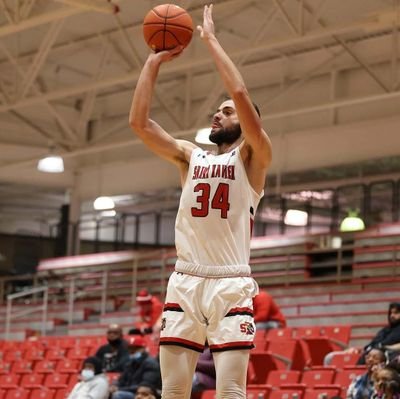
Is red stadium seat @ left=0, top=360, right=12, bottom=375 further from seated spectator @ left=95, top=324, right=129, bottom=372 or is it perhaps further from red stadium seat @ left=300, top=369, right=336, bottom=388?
red stadium seat @ left=300, top=369, right=336, bottom=388

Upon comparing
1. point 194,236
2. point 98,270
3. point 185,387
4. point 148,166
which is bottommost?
point 185,387

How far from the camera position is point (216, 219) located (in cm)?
480

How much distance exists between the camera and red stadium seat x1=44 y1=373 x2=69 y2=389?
12346mm

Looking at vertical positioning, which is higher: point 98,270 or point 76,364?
point 98,270

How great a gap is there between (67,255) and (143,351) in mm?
14252

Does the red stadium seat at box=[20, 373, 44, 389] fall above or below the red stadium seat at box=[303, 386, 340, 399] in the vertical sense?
above

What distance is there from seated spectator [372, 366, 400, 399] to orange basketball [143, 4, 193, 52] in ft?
12.3

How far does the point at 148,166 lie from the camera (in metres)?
22.9

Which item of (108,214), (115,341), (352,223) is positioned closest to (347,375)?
(115,341)

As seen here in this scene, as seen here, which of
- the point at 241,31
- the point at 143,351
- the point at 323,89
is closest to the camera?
the point at 143,351

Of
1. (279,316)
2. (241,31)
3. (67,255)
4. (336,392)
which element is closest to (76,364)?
(279,316)

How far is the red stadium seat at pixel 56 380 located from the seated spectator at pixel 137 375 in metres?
1.58

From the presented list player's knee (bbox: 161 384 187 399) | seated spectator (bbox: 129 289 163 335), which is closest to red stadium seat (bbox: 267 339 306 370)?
seated spectator (bbox: 129 289 163 335)

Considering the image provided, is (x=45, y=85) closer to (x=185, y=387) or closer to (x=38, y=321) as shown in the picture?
(x=38, y=321)
